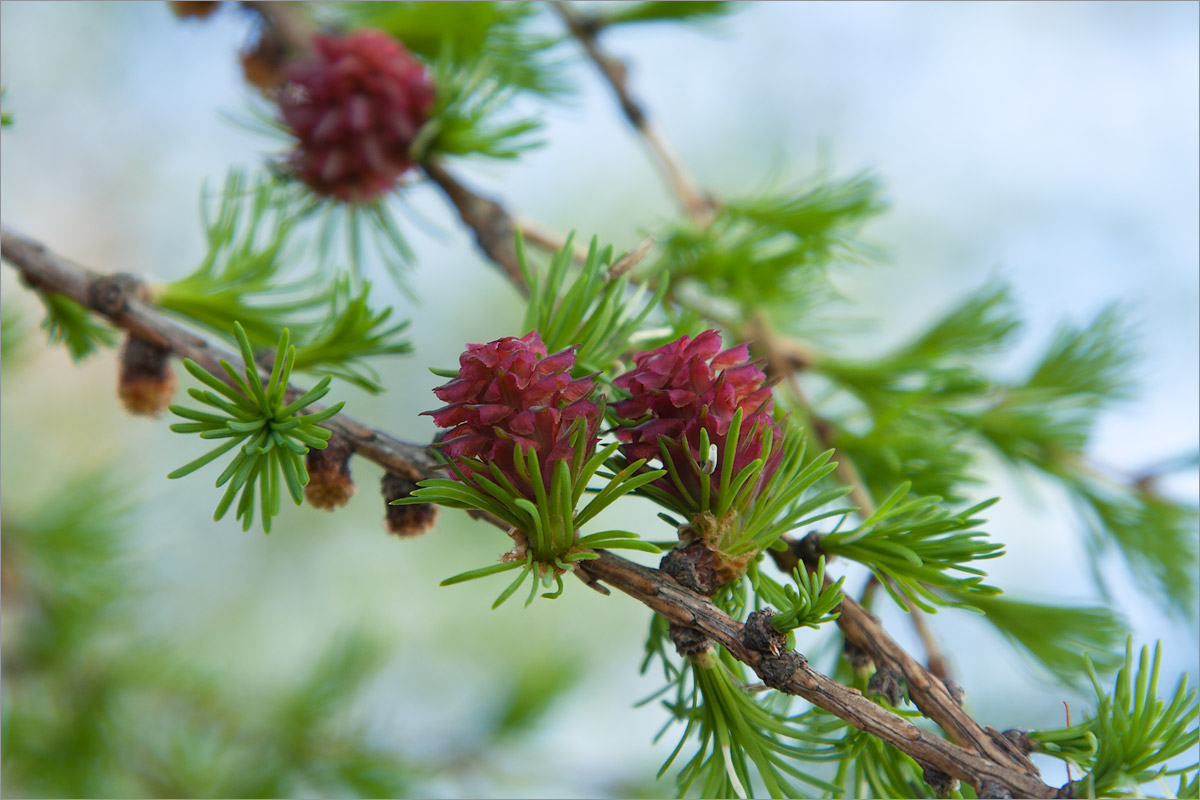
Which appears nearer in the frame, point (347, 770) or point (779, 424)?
point (779, 424)

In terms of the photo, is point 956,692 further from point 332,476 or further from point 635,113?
point 635,113

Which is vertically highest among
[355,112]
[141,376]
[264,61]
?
[264,61]

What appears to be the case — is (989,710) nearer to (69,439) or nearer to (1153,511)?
(1153,511)

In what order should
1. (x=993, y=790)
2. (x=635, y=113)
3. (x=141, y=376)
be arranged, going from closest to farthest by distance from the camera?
(x=993, y=790) < (x=141, y=376) < (x=635, y=113)

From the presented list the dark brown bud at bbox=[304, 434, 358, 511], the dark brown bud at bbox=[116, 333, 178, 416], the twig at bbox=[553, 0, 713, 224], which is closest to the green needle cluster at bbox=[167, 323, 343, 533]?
the dark brown bud at bbox=[304, 434, 358, 511]

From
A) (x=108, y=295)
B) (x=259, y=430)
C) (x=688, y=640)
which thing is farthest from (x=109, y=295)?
(x=688, y=640)

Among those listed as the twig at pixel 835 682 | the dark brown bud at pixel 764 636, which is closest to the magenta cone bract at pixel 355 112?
the twig at pixel 835 682

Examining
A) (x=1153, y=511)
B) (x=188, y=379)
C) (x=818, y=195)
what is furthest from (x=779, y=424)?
(x=188, y=379)
